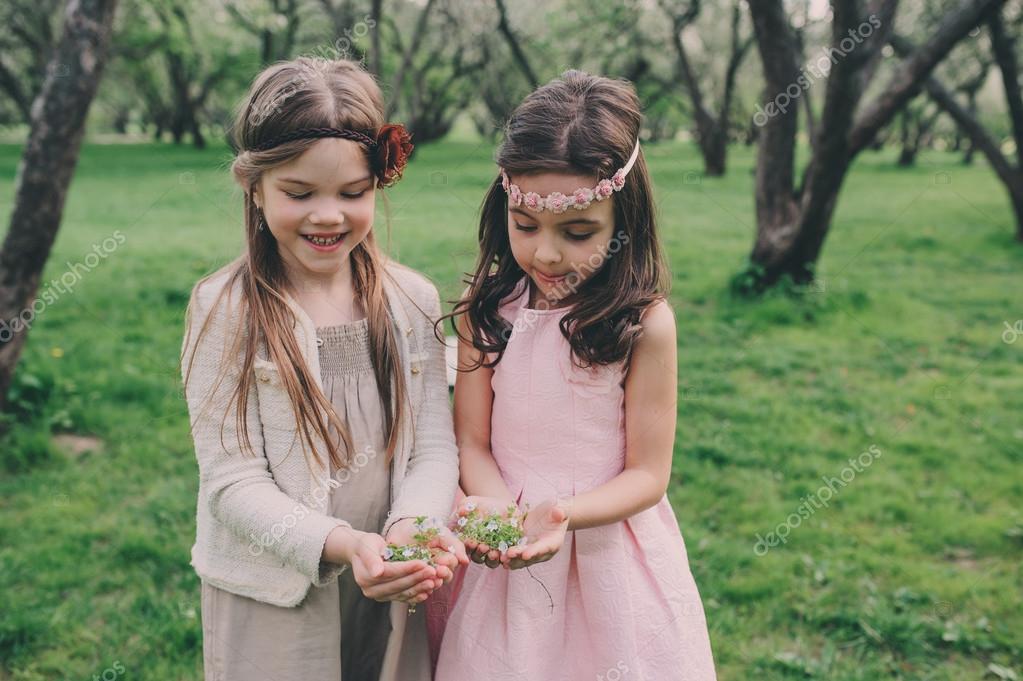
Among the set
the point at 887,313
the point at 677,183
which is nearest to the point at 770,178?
the point at 887,313

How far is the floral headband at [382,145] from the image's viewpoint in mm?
1747

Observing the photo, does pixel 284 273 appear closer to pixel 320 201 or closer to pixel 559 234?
pixel 320 201

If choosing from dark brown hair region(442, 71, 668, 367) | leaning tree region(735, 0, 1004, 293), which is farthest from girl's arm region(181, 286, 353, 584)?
leaning tree region(735, 0, 1004, 293)

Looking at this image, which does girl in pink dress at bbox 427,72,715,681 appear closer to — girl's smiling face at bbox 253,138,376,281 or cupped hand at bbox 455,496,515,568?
cupped hand at bbox 455,496,515,568

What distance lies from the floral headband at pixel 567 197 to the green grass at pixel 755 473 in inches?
20.2

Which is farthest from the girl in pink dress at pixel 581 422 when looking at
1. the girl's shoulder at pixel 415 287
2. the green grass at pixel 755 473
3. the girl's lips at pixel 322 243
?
the green grass at pixel 755 473

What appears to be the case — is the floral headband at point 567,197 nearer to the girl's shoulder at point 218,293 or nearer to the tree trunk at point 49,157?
the girl's shoulder at point 218,293

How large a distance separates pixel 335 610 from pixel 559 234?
3.16 feet

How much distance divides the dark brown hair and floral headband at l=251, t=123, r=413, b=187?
0.22 metres

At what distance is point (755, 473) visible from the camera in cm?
418

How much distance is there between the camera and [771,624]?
3.10m

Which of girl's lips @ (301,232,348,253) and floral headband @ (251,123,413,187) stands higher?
floral headband @ (251,123,413,187)

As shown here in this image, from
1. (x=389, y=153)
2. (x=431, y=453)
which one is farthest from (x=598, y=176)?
(x=431, y=453)

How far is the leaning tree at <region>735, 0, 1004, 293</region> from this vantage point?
5.64 meters
